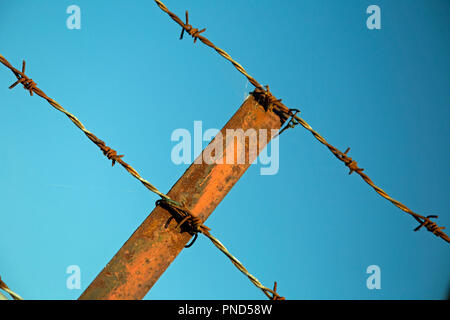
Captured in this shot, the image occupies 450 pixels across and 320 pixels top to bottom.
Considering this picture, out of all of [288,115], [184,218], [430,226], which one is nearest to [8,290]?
[184,218]

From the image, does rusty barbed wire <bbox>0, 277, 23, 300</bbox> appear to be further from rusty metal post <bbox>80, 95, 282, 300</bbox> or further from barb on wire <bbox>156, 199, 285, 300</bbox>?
barb on wire <bbox>156, 199, 285, 300</bbox>

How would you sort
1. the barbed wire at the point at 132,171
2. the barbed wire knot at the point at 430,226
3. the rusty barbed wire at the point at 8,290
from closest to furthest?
the rusty barbed wire at the point at 8,290, the barbed wire at the point at 132,171, the barbed wire knot at the point at 430,226

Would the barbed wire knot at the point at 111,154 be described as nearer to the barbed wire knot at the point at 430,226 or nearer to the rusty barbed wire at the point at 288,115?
the rusty barbed wire at the point at 288,115

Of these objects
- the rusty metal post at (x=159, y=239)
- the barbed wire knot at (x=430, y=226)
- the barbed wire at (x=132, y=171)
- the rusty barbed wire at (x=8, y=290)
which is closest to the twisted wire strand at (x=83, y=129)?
the barbed wire at (x=132, y=171)

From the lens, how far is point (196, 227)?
1950mm

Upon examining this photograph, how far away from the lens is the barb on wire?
6.24 feet

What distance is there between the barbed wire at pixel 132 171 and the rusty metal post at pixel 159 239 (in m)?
0.09

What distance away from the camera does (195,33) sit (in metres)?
2.17

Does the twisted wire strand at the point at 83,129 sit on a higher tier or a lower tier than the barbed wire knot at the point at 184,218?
higher

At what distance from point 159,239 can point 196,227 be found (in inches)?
8.3

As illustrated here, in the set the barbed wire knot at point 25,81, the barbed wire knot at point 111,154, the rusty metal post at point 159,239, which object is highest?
the barbed wire knot at point 25,81

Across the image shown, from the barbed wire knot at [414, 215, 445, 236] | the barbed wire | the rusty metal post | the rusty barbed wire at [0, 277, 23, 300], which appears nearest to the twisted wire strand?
the barbed wire

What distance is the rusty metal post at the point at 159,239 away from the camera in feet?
6.49
